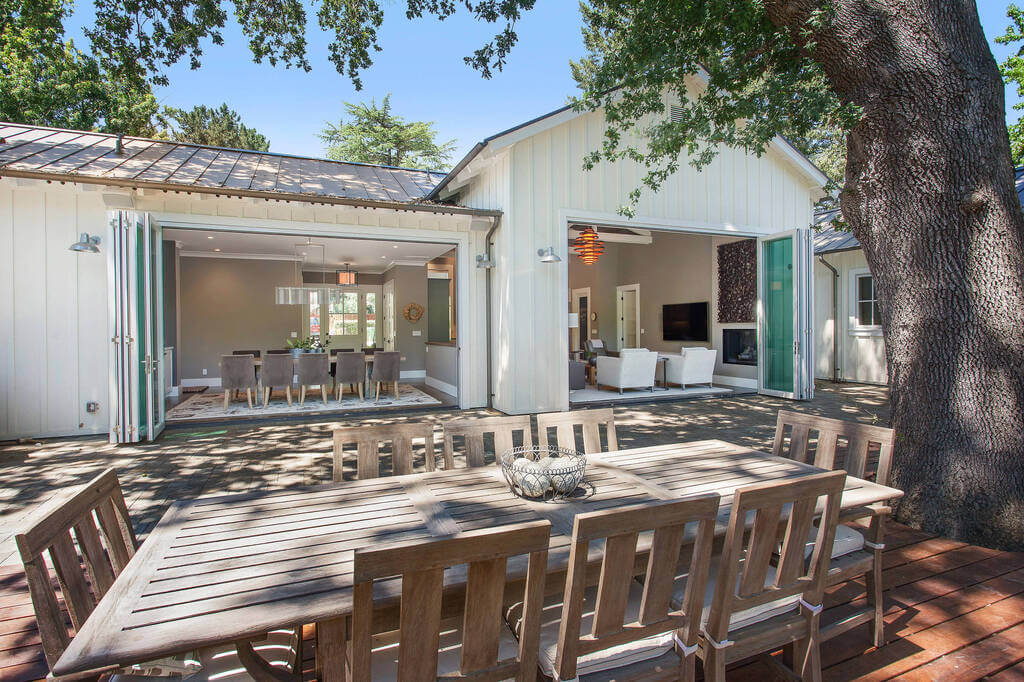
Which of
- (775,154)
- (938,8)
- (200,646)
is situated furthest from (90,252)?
(775,154)

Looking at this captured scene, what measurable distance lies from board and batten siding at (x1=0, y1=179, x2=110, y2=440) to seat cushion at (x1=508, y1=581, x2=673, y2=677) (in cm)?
624

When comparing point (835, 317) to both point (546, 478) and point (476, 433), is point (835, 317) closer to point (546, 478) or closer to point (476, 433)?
point (476, 433)

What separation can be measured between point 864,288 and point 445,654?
1099cm

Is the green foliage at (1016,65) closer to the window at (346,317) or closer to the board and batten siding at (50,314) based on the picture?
the window at (346,317)

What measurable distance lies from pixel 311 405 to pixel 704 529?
732cm

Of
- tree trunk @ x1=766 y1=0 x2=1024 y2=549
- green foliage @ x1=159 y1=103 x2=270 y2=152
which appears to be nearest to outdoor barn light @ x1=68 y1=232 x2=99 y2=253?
tree trunk @ x1=766 y1=0 x2=1024 y2=549

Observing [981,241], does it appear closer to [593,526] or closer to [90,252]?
[593,526]

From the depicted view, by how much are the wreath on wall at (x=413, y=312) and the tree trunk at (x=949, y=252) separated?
10025 millimetres

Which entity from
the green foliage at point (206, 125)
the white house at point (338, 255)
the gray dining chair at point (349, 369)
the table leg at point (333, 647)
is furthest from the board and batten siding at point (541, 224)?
the green foliage at point (206, 125)

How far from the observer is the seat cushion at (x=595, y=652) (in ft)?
4.45

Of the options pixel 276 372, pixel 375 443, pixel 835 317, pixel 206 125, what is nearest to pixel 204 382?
pixel 276 372

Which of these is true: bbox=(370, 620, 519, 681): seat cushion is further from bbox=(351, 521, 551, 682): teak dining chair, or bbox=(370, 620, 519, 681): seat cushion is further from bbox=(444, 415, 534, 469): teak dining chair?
bbox=(444, 415, 534, 469): teak dining chair

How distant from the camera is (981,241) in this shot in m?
2.85

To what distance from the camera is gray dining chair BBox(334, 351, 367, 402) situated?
26.1ft
